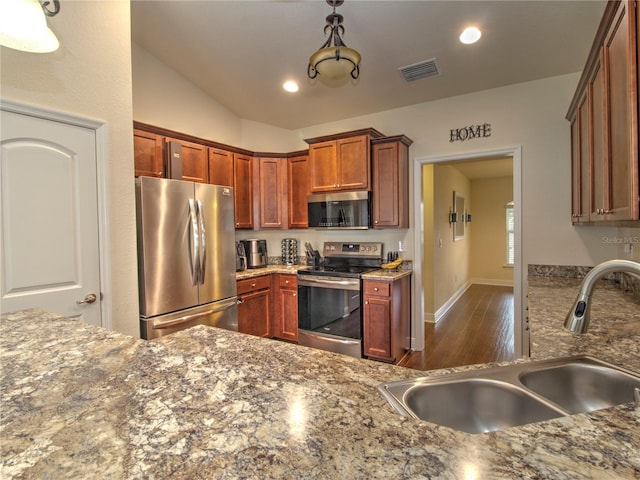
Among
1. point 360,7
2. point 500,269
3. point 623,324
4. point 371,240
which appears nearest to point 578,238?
point 623,324

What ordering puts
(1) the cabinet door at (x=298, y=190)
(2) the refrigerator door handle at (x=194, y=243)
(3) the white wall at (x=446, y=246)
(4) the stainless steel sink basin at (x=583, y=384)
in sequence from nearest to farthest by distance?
1. (4) the stainless steel sink basin at (x=583, y=384)
2. (2) the refrigerator door handle at (x=194, y=243)
3. (1) the cabinet door at (x=298, y=190)
4. (3) the white wall at (x=446, y=246)

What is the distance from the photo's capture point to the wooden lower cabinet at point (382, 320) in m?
3.09

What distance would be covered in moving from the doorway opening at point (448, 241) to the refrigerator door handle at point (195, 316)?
2.05 meters

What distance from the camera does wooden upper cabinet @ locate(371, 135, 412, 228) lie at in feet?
11.1

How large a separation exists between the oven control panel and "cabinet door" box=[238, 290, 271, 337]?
3.18 feet

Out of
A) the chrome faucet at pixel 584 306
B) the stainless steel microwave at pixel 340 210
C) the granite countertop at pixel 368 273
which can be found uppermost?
the stainless steel microwave at pixel 340 210

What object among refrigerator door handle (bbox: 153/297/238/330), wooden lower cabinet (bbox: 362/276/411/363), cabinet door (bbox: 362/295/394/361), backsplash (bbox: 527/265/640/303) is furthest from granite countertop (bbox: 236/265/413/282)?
backsplash (bbox: 527/265/640/303)

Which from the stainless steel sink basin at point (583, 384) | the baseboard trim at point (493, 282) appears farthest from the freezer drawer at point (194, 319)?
the baseboard trim at point (493, 282)

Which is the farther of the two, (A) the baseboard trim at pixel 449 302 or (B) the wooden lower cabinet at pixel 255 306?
(A) the baseboard trim at pixel 449 302

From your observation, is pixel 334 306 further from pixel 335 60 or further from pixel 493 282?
pixel 493 282

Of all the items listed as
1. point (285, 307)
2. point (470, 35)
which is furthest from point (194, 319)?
point (470, 35)

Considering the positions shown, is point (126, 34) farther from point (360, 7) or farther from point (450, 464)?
point (450, 464)

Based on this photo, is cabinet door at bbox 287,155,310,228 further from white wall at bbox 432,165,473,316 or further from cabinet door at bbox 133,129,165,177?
white wall at bbox 432,165,473,316

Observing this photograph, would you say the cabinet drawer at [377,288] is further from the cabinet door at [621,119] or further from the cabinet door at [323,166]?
the cabinet door at [621,119]
